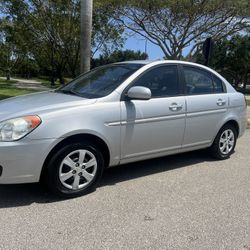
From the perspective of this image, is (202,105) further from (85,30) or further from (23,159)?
(85,30)

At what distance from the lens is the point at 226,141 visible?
6242mm

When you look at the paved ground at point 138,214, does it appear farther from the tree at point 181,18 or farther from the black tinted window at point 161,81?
the tree at point 181,18

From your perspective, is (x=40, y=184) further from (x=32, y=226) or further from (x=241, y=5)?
(x=241, y=5)

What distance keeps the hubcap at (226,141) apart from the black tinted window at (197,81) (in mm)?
819

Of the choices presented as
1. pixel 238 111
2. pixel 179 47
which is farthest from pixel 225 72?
pixel 238 111

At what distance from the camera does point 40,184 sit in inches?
182

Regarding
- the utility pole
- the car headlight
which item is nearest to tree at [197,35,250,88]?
the utility pole

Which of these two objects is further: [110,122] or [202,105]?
[202,105]

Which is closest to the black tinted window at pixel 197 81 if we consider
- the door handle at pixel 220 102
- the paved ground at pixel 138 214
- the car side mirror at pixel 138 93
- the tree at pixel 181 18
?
the door handle at pixel 220 102

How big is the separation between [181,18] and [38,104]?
22.6 m

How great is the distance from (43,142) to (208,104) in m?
2.81

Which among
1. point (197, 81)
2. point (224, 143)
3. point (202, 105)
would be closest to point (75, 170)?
point (202, 105)

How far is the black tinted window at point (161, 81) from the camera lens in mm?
5010

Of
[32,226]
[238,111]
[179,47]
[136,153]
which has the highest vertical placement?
[179,47]
